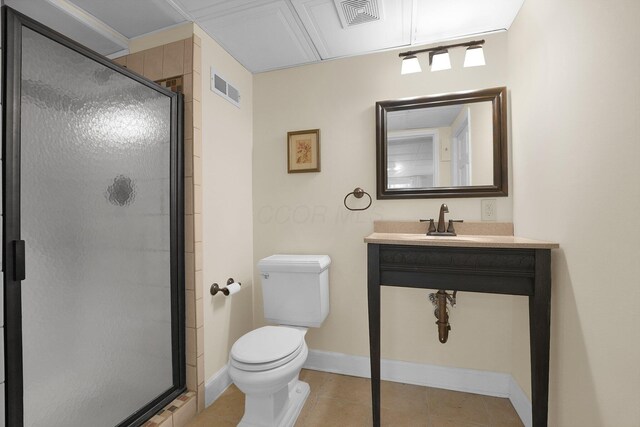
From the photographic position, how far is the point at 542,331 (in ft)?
3.75

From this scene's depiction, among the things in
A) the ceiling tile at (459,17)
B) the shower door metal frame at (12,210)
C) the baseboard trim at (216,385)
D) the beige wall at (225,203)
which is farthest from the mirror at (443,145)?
the shower door metal frame at (12,210)

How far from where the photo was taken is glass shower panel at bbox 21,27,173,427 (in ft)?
3.09

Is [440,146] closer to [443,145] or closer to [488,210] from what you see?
[443,145]

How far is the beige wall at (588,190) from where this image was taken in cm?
76

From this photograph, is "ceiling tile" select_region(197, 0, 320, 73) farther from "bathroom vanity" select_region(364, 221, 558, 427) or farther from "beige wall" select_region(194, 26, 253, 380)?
"bathroom vanity" select_region(364, 221, 558, 427)

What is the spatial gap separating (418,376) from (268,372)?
1.06m

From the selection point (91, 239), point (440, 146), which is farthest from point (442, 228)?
point (91, 239)

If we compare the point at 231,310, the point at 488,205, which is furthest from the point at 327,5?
the point at 231,310

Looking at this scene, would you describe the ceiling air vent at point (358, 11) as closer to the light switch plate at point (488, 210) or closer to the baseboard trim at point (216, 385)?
the light switch plate at point (488, 210)

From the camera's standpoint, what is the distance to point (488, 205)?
1.63 metres

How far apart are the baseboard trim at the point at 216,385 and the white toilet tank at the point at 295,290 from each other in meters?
0.43

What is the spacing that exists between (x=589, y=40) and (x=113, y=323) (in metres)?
2.11

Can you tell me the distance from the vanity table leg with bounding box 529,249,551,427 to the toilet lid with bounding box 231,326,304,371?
1.05 m

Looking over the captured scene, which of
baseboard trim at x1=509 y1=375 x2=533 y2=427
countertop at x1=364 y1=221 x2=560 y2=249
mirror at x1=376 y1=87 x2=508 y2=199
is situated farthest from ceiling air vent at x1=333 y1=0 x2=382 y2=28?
baseboard trim at x1=509 y1=375 x2=533 y2=427
